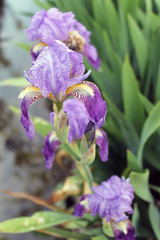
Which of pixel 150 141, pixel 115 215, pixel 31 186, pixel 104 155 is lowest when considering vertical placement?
pixel 31 186

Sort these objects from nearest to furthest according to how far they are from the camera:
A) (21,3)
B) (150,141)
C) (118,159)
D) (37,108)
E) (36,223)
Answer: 1. (36,223)
2. (150,141)
3. (118,159)
4. (37,108)
5. (21,3)

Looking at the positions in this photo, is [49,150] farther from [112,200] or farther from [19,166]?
[19,166]

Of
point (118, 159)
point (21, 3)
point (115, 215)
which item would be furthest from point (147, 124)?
point (21, 3)

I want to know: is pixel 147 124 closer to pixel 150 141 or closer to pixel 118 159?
pixel 150 141

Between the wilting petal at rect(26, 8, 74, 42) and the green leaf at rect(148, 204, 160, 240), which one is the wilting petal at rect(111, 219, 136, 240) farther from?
the wilting petal at rect(26, 8, 74, 42)

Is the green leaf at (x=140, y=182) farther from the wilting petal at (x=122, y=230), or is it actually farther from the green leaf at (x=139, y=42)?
the green leaf at (x=139, y=42)

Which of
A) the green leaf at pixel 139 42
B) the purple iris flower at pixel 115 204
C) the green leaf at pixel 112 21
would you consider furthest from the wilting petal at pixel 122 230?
the green leaf at pixel 112 21
